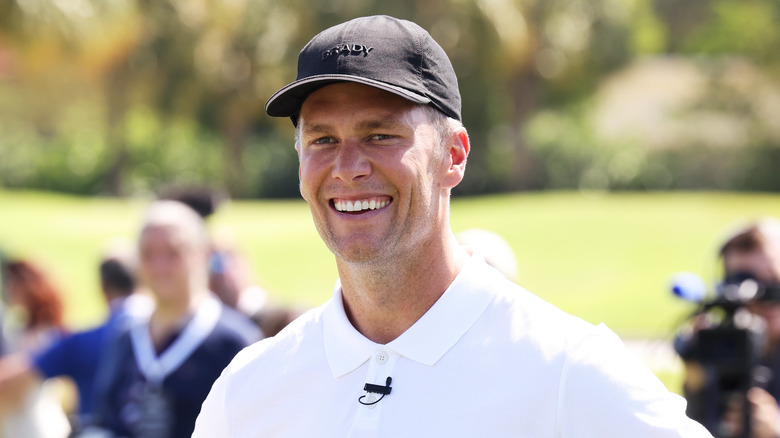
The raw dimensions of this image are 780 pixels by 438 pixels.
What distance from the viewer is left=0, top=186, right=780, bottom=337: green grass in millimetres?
14616

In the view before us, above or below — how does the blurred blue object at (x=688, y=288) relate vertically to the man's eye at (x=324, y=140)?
below

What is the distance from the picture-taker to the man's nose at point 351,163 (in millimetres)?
2150

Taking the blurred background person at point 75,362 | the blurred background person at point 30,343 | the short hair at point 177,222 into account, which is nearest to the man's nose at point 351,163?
the short hair at point 177,222

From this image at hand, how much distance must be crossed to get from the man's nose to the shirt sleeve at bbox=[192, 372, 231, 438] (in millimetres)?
570

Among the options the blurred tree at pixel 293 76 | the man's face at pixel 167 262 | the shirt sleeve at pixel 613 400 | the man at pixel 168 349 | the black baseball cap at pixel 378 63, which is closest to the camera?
the shirt sleeve at pixel 613 400

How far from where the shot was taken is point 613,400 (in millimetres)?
1872

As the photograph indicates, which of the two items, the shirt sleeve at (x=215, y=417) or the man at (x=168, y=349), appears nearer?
the shirt sleeve at (x=215, y=417)

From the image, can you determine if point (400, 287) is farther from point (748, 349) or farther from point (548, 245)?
point (548, 245)

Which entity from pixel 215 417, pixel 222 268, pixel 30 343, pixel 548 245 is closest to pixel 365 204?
pixel 215 417

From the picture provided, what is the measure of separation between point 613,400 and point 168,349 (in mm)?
3132

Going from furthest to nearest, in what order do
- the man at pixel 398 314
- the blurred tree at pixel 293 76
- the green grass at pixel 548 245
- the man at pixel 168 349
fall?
the blurred tree at pixel 293 76
the green grass at pixel 548 245
the man at pixel 168 349
the man at pixel 398 314

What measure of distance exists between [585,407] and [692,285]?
211 centimetres

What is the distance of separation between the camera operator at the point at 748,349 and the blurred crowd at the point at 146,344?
2.06 metres

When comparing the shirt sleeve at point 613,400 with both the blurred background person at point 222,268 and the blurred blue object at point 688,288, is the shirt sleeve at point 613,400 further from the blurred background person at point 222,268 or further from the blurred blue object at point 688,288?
the blurred background person at point 222,268
